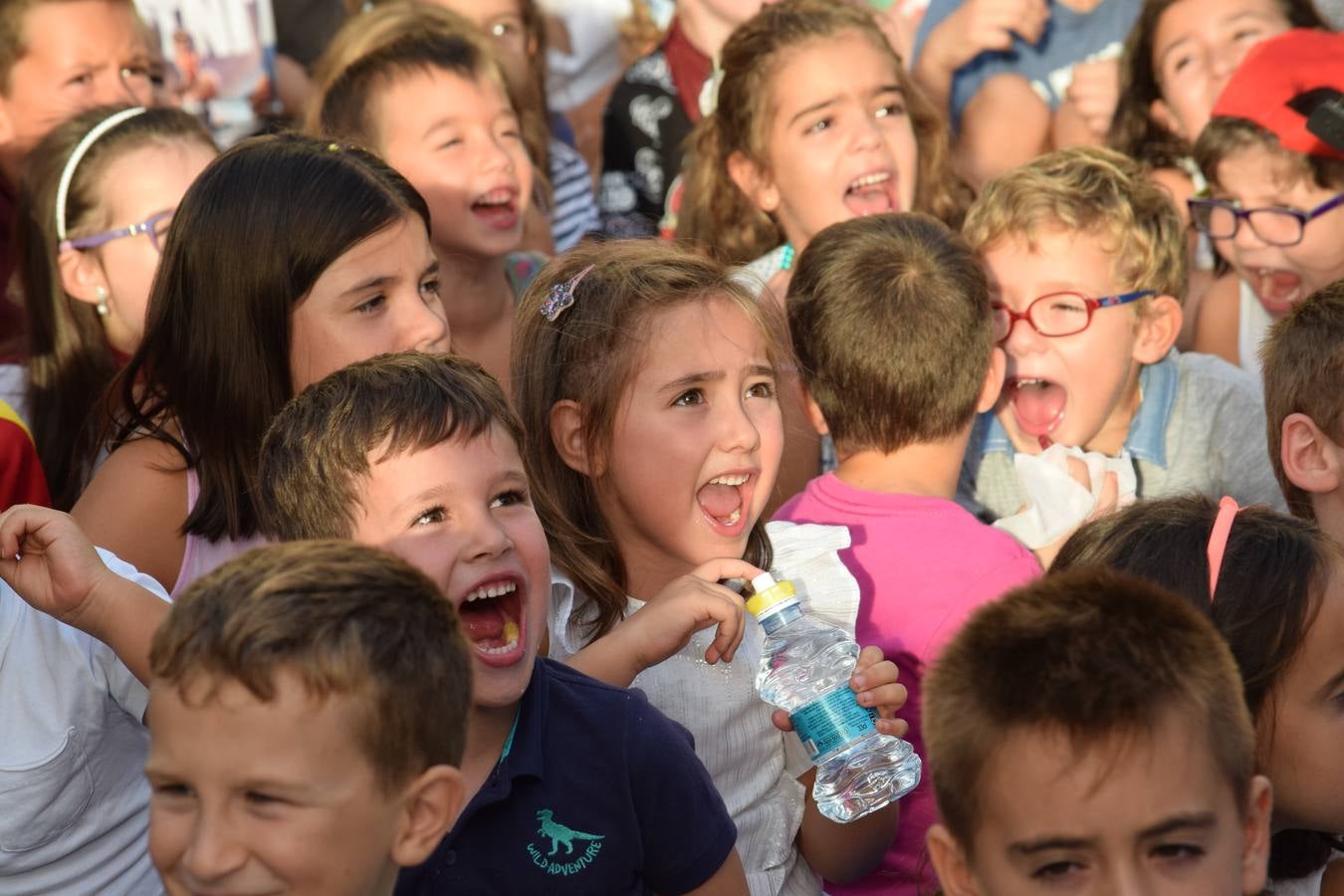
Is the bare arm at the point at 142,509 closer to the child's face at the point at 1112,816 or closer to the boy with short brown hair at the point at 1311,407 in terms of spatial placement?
the child's face at the point at 1112,816

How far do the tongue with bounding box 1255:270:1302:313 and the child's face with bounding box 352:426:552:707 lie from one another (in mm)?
3003

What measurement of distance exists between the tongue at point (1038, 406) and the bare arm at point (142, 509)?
2.29m

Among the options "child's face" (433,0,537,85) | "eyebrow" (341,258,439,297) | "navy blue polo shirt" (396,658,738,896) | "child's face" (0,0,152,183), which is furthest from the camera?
"child's face" (433,0,537,85)

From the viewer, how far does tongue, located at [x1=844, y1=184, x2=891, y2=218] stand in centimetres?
497

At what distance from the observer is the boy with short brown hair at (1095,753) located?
213 cm

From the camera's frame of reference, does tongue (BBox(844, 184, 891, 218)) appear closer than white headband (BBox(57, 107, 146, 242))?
No

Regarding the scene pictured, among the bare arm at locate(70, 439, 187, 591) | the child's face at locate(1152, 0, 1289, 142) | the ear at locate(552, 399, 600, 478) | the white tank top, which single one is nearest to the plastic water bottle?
the ear at locate(552, 399, 600, 478)

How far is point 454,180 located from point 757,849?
8.06 ft

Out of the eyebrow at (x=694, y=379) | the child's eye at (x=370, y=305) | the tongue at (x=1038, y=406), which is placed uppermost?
the child's eye at (x=370, y=305)

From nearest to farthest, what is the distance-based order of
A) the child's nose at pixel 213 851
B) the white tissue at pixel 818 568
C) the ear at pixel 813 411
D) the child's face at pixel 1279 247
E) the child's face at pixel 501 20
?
the child's nose at pixel 213 851 < the white tissue at pixel 818 568 < the ear at pixel 813 411 < the child's face at pixel 1279 247 < the child's face at pixel 501 20

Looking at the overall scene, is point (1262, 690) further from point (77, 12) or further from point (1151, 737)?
point (77, 12)

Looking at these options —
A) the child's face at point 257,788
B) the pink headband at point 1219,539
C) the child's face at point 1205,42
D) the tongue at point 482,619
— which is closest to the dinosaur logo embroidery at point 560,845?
the tongue at point 482,619

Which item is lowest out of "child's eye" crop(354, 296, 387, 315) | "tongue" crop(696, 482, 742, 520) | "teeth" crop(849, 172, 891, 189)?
"teeth" crop(849, 172, 891, 189)

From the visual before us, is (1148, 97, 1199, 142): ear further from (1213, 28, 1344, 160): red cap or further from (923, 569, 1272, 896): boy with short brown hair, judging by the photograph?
(923, 569, 1272, 896): boy with short brown hair
